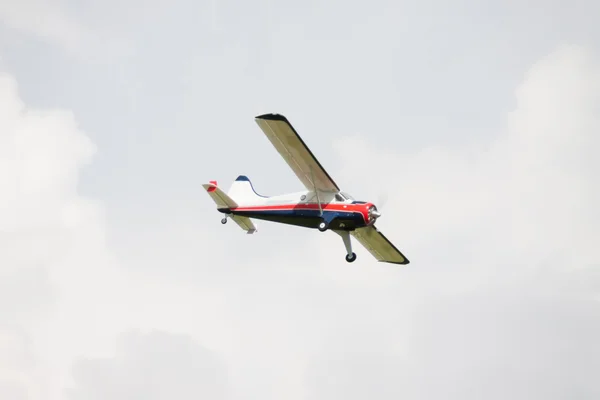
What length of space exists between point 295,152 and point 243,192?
25.6 feet

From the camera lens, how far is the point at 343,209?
44.9 metres

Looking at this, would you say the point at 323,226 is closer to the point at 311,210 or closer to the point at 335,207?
the point at 335,207

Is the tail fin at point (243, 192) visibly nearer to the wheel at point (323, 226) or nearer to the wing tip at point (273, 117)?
the wheel at point (323, 226)

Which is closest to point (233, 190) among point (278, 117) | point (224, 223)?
point (224, 223)

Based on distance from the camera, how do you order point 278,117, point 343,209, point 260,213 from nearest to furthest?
1. point 278,117
2. point 343,209
3. point 260,213

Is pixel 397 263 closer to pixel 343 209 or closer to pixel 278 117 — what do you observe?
pixel 343 209

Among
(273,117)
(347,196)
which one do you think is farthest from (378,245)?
(273,117)

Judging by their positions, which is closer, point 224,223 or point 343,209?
Answer: point 343,209

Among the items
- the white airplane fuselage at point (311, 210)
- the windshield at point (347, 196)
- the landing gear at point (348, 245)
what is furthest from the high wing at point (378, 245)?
the white airplane fuselage at point (311, 210)

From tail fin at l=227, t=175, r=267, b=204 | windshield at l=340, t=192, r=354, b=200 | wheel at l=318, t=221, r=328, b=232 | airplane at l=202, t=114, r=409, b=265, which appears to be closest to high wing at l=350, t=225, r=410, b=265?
airplane at l=202, t=114, r=409, b=265

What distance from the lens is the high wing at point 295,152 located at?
138 ft

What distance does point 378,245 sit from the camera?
166 feet

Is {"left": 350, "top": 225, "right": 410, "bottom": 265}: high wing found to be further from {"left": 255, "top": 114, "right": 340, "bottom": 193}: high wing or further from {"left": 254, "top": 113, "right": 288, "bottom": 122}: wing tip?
{"left": 254, "top": 113, "right": 288, "bottom": 122}: wing tip

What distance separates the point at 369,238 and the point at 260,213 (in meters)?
6.13
